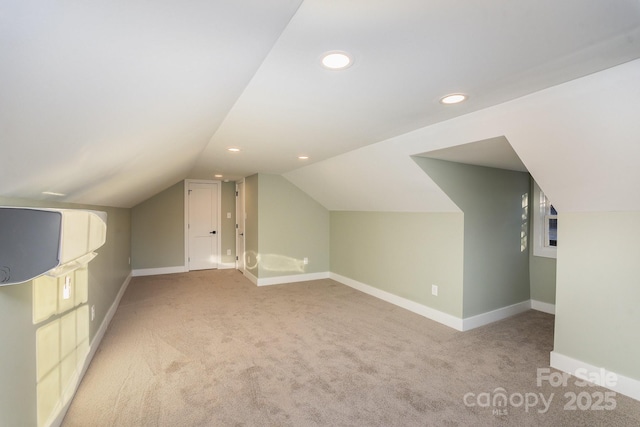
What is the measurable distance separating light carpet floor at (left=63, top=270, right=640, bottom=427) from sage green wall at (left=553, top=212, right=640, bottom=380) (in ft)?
0.90

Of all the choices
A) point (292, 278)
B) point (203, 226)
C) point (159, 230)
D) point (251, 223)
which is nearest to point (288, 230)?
point (251, 223)

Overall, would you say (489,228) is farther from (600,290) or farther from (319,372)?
(319,372)

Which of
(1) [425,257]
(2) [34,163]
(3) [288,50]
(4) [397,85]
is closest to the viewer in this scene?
(2) [34,163]

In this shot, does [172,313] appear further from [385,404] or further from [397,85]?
[397,85]

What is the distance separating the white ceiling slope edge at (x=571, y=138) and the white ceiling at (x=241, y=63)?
0.11m

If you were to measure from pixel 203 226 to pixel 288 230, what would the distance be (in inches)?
86.4

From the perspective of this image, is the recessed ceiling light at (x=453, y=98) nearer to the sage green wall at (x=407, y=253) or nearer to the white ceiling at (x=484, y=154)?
the white ceiling at (x=484, y=154)

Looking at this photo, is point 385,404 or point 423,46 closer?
point 423,46

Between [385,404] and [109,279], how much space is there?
3.31 metres

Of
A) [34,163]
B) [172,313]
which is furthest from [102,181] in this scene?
[172,313]

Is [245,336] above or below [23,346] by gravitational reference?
below

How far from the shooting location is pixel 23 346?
4.86 feet

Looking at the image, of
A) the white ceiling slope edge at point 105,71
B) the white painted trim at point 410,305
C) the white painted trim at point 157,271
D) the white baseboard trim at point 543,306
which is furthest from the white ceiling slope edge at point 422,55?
the white painted trim at point 157,271

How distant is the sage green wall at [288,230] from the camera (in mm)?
5273
